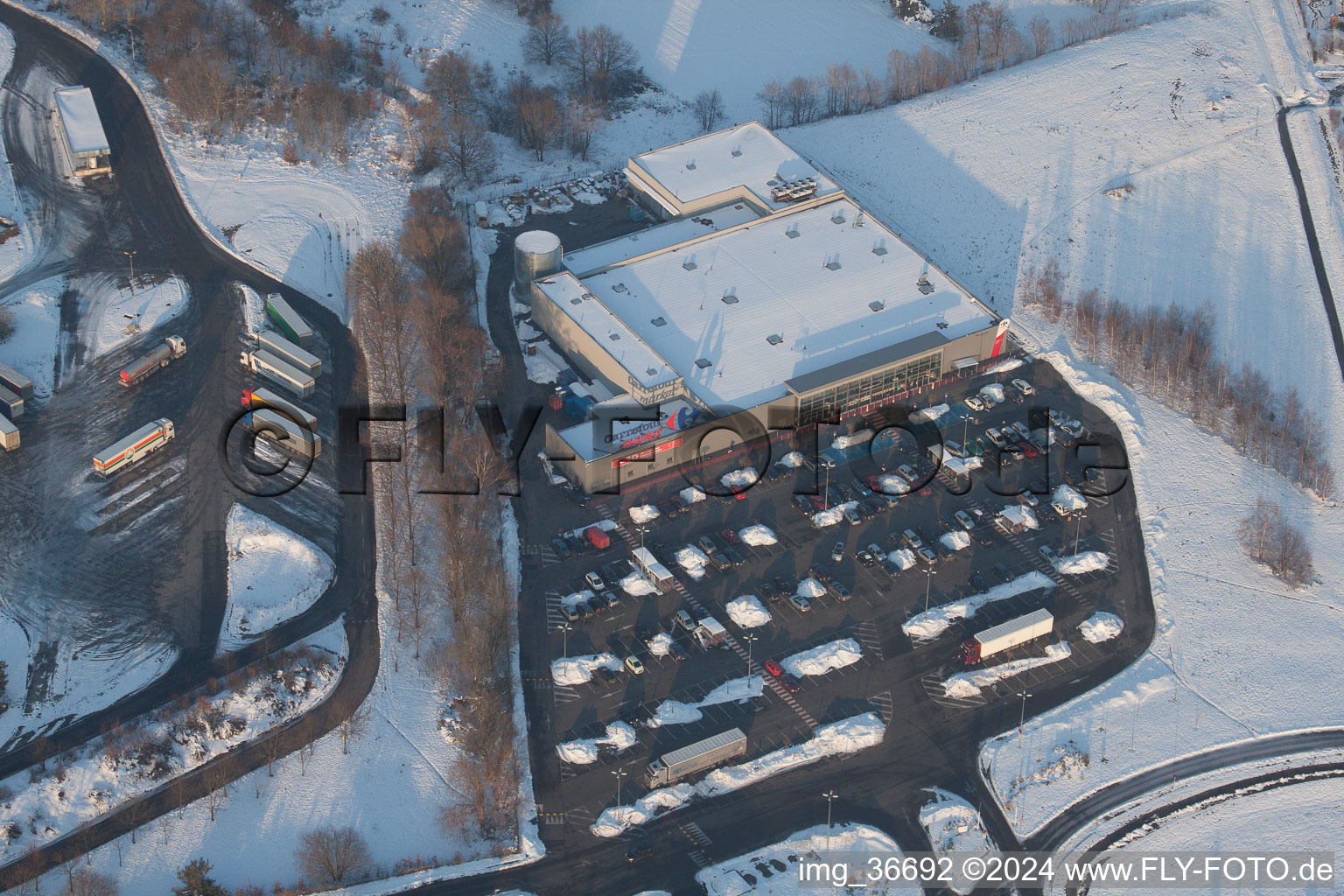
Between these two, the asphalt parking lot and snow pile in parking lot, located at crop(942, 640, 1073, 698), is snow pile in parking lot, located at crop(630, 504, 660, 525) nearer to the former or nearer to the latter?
the asphalt parking lot

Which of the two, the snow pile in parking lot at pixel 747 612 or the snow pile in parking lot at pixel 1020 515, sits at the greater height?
the snow pile in parking lot at pixel 1020 515

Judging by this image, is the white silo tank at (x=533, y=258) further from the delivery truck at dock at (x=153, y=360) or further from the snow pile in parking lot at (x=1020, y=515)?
the snow pile in parking lot at (x=1020, y=515)

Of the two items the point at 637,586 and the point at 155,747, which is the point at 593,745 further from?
the point at 155,747

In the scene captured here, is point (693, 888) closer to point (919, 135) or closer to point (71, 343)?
point (71, 343)

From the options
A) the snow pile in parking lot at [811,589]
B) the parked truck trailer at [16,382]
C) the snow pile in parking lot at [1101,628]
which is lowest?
the snow pile in parking lot at [1101,628]

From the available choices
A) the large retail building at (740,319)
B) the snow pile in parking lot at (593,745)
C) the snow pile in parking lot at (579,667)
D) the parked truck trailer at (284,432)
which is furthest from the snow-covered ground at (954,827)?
the parked truck trailer at (284,432)
